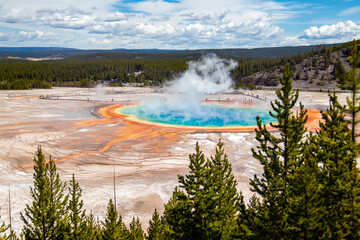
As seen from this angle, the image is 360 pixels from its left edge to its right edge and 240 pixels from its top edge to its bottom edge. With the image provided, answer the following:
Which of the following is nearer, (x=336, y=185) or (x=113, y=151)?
(x=336, y=185)

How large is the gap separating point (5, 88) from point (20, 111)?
57.7 meters

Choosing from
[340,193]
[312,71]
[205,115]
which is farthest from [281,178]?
[312,71]

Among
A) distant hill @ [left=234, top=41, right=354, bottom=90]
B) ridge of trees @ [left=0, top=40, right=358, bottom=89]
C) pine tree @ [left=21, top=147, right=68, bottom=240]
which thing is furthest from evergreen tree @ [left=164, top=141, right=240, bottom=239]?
ridge of trees @ [left=0, top=40, right=358, bottom=89]

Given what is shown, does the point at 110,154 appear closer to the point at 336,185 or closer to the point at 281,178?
the point at 281,178

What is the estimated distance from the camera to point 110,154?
32.1 m

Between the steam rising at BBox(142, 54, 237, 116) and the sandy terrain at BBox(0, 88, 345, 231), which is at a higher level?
the steam rising at BBox(142, 54, 237, 116)

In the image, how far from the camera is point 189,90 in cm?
10425

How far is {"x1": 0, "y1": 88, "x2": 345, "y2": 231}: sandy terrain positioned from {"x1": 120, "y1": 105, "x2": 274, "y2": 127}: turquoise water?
17.7ft

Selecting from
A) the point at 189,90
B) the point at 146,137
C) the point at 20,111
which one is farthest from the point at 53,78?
the point at 146,137

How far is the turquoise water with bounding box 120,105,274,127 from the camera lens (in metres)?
50.3

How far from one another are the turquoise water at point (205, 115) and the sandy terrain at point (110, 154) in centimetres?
540

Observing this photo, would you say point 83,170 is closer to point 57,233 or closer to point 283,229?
point 57,233

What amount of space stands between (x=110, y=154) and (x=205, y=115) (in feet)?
95.5

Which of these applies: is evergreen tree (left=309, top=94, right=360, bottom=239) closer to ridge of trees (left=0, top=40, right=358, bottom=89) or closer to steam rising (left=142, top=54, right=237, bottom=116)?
steam rising (left=142, top=54, right=237, bottom=116)
